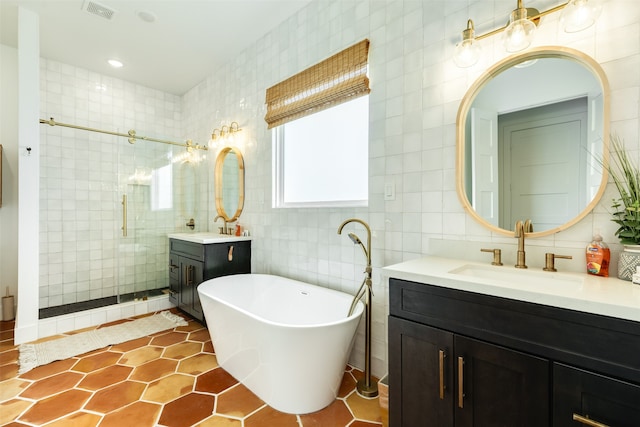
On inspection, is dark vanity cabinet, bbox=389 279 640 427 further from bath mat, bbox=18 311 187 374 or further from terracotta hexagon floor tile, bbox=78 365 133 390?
bath mat, bbox=18 311 187 374

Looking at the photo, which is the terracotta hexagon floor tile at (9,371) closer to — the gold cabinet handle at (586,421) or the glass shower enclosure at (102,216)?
the glass shower enclosure at (102,216)

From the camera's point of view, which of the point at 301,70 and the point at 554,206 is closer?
the point at 554,206

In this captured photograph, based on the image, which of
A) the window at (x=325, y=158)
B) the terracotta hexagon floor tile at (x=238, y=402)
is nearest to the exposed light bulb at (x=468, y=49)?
the window at (x=325, y=158)

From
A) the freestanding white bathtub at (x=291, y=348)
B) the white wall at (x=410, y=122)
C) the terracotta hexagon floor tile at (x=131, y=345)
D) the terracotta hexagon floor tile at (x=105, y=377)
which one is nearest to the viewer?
the white wall at (x=410, y=122)

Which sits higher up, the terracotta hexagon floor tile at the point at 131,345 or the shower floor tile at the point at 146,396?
the terracotta hexagon floor tile at the point at 131,345

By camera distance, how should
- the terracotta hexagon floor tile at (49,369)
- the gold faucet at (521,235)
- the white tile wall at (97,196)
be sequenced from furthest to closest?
the white tile wall at (97,196)
the terracotta hexagon floor tile at (49,369)
the gold faucet at (521,235)

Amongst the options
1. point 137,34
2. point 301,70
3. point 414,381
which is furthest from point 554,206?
point 137,34

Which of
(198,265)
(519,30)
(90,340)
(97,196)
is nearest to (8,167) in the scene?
(97,196)

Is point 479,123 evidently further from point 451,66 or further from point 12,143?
point 12,143

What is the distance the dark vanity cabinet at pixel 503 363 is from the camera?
83 cm

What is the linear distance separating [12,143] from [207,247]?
93.0 inches

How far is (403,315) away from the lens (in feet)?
4.22

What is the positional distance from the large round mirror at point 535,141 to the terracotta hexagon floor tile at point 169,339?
2.58 m

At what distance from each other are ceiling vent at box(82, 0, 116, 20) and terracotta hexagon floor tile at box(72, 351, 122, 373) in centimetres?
288
